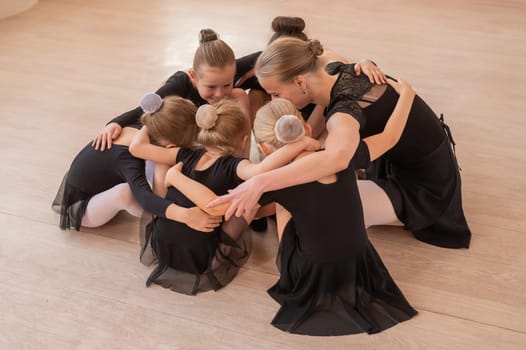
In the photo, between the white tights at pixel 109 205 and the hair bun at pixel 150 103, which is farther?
the white tights at pixel 109 205

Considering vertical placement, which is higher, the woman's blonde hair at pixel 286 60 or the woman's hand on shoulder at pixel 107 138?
the woman's blonde hair at pixel 286 60

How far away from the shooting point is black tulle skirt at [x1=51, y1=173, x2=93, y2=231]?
188 cm

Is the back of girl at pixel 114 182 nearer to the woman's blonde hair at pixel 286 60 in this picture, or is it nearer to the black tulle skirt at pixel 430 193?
the woman's blonde hair at pixel 286 60

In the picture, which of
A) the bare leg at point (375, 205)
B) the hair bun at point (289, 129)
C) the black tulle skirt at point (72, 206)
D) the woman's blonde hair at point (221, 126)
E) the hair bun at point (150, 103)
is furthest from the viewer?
the black tulle skirt at point (72, 206)

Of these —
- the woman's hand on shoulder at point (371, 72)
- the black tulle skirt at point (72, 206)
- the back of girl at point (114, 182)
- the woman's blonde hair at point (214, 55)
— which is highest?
the woman's hand on shoulder at point (371, 72)

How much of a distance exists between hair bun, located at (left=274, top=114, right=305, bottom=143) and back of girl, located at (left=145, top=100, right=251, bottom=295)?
0.17 m

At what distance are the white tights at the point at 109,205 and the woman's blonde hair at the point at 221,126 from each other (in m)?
0.39

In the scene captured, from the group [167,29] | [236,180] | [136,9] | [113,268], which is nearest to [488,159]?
[236,180]

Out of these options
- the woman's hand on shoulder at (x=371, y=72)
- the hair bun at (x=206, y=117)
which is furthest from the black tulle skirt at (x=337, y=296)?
the woman's hand on shoulder at (x=371, y=72)

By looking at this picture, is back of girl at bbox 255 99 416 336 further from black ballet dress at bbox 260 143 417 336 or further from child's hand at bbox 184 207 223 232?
child's hand at bbox 184 207 223 232

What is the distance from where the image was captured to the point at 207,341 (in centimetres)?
154

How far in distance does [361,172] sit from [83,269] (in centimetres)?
104

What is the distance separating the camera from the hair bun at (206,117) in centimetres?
152

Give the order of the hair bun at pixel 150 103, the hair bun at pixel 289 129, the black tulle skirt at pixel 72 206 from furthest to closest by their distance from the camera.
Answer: the black tulle skirt at pixel 72 206, the hair bun at pixel 150 103, the hair bun at pixel 289 129
